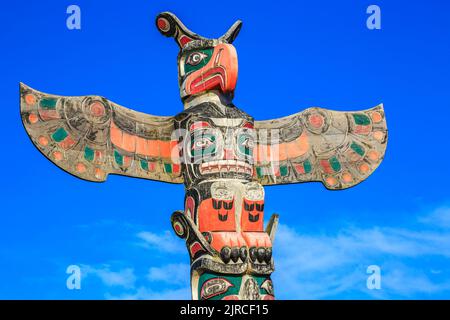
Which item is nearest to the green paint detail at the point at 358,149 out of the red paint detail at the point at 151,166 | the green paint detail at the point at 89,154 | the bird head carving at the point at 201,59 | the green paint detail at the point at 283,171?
the green paint detail at the point at 283,171

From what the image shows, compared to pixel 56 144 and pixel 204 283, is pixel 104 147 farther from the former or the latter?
pixel 204 283

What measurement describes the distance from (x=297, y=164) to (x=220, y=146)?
197 cm

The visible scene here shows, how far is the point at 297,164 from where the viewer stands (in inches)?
581

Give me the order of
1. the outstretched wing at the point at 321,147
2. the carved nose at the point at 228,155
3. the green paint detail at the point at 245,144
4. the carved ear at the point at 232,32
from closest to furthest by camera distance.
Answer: the carved nose at the point at 228,155 → the green paint detail at the point at 245,144 → the carved ear at the point at 232,32 → the outstretched wing at the point at 321,147

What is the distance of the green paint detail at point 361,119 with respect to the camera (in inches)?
604

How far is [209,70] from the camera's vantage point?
13961mm

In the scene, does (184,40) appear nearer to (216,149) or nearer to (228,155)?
(216,149)

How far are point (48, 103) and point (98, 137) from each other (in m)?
0.94

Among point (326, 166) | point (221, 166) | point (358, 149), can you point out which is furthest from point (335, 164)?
point (221, 166)

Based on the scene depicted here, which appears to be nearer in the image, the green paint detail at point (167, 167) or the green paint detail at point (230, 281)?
the green paint detail at point (230, 281)

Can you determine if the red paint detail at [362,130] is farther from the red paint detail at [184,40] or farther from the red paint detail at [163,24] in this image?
the red paint detail at [163,24]
